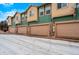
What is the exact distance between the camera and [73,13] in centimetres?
1138

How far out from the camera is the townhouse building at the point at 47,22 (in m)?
10.3

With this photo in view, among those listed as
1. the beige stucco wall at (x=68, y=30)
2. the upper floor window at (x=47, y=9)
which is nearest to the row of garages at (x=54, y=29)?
the beige stucco wall at (x=68, y=30)

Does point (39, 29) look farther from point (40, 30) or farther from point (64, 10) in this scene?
point (64, 10)

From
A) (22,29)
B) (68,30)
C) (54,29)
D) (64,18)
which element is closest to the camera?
(22,29)

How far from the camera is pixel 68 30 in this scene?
10727mm

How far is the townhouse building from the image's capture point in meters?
10.3

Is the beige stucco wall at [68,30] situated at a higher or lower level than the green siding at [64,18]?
lower

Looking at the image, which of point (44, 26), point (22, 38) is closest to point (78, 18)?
point (44, 26)

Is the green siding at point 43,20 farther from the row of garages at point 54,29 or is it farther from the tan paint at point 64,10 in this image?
the tan paint at point 64,10

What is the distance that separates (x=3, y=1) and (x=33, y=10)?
124 inches

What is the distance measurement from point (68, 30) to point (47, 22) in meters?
1.26

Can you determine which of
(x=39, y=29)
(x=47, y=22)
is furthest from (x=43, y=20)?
(x=39, y=29)

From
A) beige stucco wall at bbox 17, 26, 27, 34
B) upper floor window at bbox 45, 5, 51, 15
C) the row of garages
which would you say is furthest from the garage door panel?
upper floor window at bbox 45, 5, 51, 15
